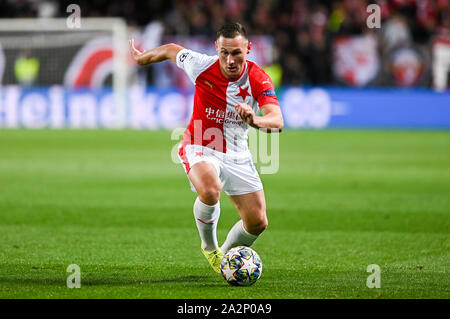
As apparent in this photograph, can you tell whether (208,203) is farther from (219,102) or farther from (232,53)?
(232,53)

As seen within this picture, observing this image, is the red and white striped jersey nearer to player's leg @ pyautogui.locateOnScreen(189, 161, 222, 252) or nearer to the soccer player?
the soccer player

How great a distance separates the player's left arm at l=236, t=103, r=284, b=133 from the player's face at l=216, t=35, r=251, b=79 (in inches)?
17.5

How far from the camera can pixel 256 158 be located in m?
16.9

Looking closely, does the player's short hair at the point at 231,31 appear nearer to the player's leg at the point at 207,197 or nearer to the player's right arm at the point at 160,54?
the player's right arm at the point at 160,54

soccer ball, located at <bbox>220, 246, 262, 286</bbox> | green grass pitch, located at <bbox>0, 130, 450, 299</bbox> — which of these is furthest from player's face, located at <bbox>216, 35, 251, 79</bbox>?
green grass pitch, located at <bbox>0, 130, 450, 299</bbox>

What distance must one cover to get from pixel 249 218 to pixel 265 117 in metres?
1.05

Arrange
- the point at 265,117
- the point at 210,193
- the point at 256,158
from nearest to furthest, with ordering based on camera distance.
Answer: the point at 265,117 < the point at 210,193 < the point at 256,158

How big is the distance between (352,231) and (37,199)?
4.68 metres

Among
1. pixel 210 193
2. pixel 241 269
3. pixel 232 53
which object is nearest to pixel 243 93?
pixel 232 53

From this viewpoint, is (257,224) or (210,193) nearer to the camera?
(210,193)

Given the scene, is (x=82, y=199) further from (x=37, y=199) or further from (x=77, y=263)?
(x=77, y=263)

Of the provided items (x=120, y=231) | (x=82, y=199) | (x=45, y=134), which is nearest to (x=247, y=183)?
(x=120, y=231)

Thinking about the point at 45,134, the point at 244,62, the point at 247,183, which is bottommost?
the point at 45,134
